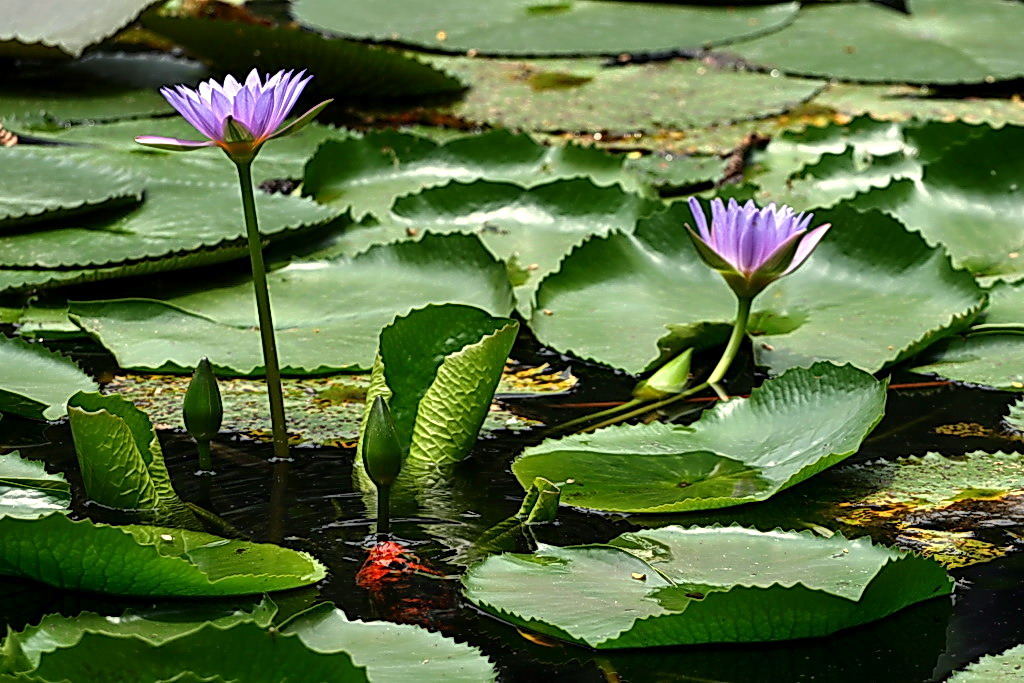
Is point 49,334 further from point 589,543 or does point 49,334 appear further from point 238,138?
point 589,543

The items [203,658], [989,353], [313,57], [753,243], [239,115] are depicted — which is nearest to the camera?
[203,658]

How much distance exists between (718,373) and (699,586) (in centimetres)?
55

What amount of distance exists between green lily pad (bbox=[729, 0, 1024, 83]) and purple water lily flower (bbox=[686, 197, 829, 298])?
72.3 inches

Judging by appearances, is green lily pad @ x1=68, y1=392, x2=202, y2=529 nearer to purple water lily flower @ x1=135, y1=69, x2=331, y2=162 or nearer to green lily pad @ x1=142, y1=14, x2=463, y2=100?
purple water lily flower @ x1=135, y1=69, x2=331, y2=162

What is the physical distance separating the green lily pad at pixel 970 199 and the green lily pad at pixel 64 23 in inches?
64.1

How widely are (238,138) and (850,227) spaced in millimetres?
975

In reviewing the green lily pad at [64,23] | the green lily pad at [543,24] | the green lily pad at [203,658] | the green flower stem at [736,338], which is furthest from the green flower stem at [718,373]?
the green lily pad at [543,24]

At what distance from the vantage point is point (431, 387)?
4.51 feet

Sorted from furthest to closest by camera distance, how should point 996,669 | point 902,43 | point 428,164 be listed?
point 902,43 < point 428,164 < point 996,669

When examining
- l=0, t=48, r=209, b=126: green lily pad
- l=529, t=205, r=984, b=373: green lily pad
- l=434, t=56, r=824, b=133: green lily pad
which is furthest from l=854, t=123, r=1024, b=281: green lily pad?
l=0, t=48, r=209, b=126: green lily pad

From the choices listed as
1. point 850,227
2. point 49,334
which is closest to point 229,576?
point 49,334

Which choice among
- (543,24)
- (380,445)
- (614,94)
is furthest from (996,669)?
(543,24)

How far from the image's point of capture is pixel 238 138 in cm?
123

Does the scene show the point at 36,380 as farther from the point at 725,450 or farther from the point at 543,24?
the point at 543,24
